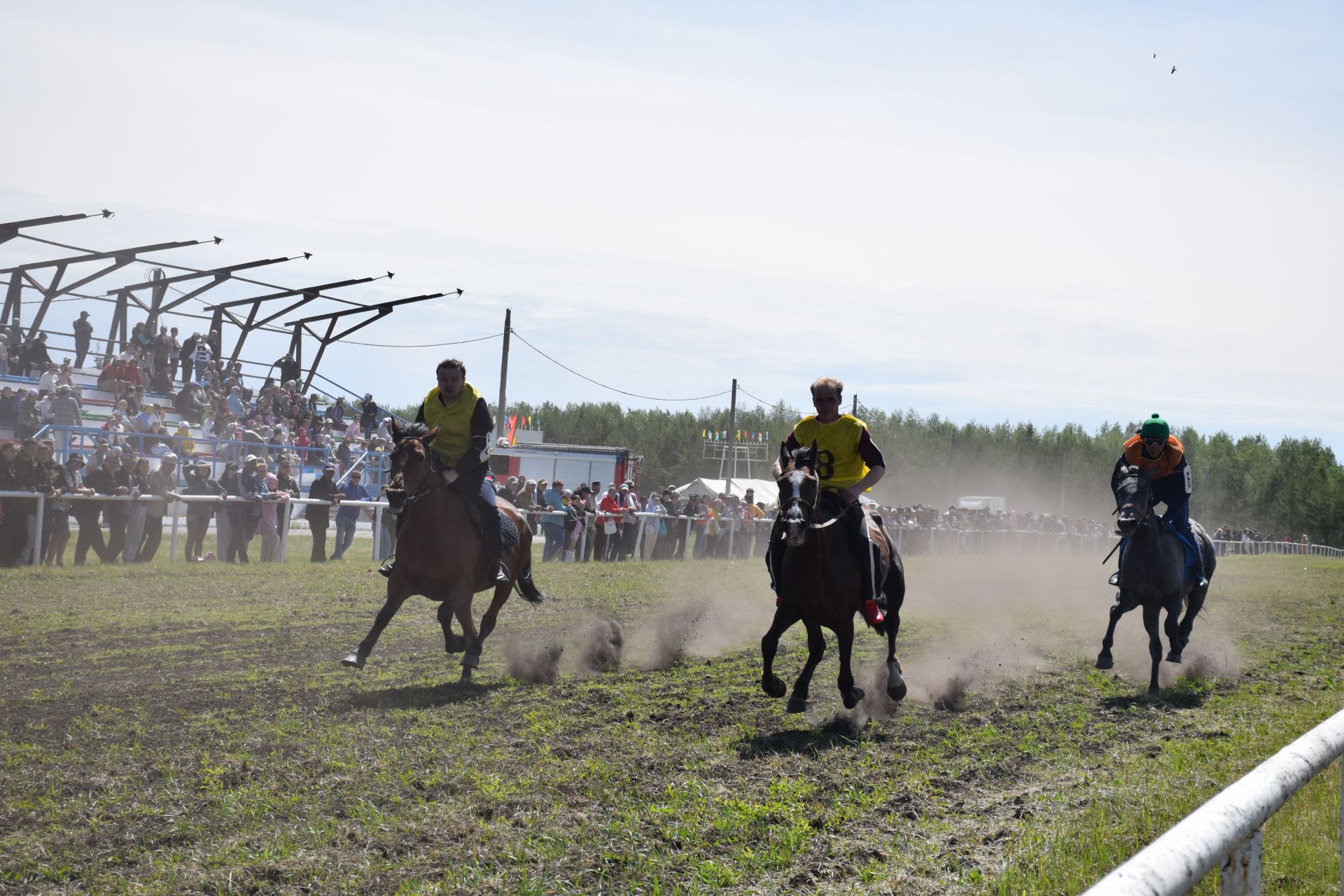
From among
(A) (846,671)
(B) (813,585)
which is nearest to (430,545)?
(B) (813,585)

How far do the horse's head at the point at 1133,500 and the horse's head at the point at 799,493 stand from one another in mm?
4209

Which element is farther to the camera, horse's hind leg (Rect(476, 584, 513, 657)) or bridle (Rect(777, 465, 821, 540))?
horse's hind leg (Rect(476, 584, 513, 657))

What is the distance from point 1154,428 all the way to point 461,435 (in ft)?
22.1

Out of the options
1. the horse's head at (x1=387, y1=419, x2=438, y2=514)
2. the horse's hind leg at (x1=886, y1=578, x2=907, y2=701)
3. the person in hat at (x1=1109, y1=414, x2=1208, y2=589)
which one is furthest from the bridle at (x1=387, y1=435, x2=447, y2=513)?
the person in hat at (x1=1109, y1=414, x2=1208, y2=589)

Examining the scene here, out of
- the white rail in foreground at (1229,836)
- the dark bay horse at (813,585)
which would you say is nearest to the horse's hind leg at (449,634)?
the dark bay horse at (813,585)

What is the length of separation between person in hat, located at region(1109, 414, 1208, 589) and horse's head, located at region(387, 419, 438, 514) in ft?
22.1

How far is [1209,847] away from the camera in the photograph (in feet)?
8.02

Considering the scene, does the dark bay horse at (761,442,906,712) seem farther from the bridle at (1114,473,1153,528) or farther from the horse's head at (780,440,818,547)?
the bridle at (1114,473,1153,528)

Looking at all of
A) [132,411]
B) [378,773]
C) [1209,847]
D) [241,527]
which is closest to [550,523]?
[241,527]

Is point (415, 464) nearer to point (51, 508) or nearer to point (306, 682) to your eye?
point (306, 682)

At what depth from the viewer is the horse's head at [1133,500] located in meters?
11.4

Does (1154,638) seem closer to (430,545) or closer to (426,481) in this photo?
(430,545)

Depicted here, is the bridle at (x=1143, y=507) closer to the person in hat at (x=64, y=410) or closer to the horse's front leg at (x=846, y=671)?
the horse's front leg at (x=846, y=671)

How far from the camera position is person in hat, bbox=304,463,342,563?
21125 mm
